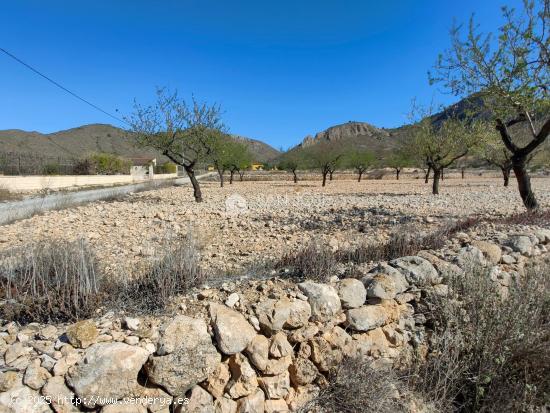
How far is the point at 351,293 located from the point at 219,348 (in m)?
1.27

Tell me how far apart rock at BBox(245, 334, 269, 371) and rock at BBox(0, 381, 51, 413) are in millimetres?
1254

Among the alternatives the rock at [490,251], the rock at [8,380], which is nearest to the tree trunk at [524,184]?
the rock at [490,251]

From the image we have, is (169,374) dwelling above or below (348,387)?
above

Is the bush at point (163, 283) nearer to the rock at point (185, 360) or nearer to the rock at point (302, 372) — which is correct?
the rock at point (185, 360)

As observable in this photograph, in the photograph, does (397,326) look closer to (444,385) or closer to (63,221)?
(444,385)

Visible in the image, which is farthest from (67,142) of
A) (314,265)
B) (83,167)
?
(314,265)

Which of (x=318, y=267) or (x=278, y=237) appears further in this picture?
(x=278, y=237)

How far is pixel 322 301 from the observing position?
9.26ft

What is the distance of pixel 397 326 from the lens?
3.18 meters

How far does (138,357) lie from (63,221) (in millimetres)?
8774

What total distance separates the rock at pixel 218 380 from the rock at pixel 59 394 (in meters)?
0.81

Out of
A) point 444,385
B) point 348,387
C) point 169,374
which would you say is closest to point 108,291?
point 169,374

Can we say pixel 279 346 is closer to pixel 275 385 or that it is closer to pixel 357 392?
pixel 275 385

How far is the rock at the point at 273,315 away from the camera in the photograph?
2592mm
